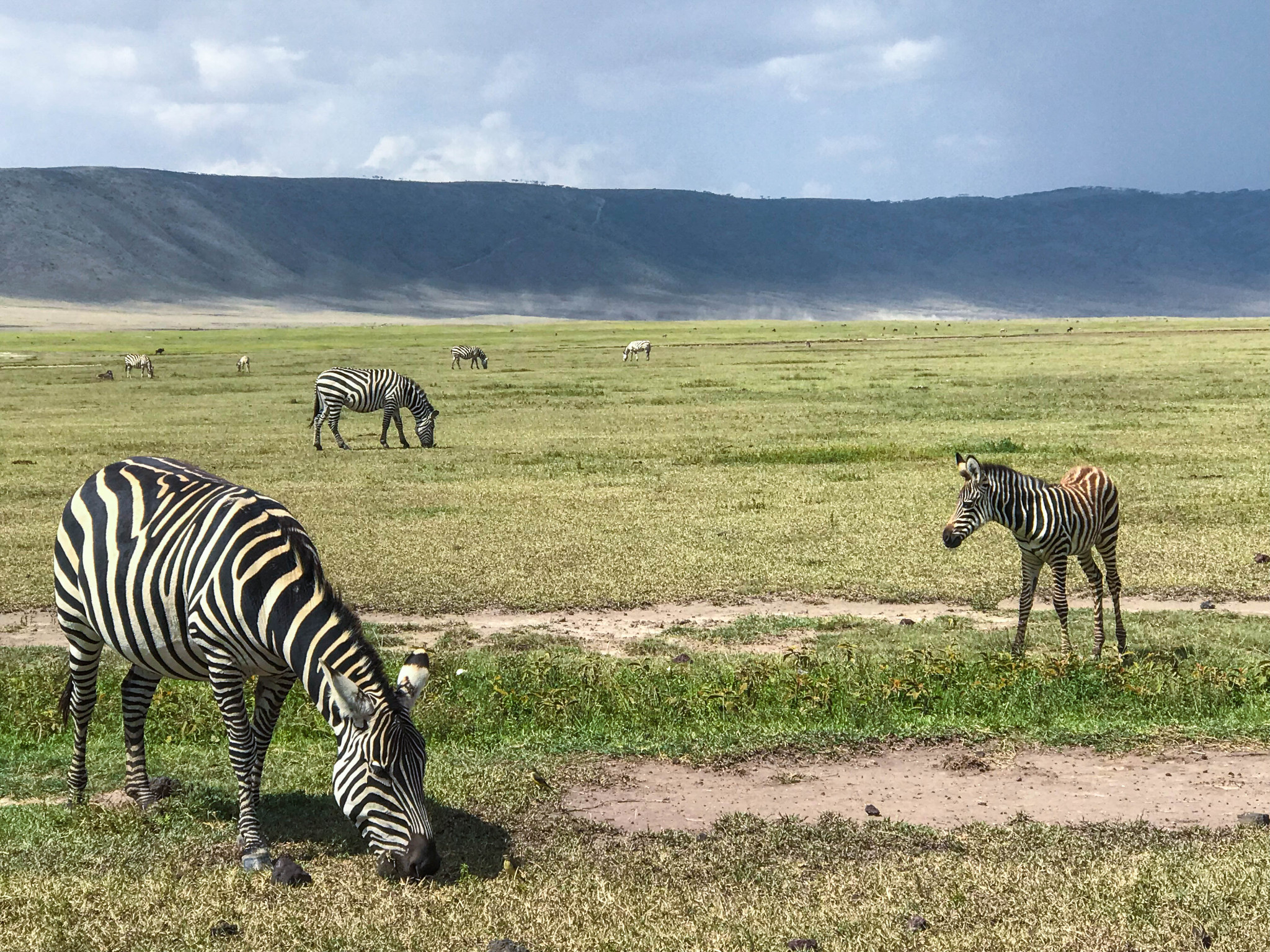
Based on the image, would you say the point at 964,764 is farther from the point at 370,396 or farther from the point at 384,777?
the point at 370,396

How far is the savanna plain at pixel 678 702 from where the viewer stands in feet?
19.7

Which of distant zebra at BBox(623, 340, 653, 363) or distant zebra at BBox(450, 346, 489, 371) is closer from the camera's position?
distant zebra at BBox(450, 346, 489, 371)

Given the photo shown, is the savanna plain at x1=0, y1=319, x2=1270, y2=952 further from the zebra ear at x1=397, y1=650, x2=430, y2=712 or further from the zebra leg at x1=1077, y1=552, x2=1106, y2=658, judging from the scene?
the zebra ear at x1=397, y1=650, x2=430, y2=712

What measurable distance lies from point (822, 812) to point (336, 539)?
10.5m

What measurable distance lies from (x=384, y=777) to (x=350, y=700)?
0.38m

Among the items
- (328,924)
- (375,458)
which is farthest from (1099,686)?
(375,458)

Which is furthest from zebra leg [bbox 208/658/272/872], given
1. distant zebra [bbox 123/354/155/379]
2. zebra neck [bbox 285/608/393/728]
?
distant zebra [bbox 123/354/155/379]

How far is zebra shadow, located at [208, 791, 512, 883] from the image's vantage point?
21.8 ft

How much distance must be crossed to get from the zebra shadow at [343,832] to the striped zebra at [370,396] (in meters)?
21.4

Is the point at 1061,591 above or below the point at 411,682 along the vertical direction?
below

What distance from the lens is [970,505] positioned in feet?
37.5

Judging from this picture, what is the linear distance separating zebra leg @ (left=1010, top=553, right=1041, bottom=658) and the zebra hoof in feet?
21.3

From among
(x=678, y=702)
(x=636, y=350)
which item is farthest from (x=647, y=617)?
(x=636, y=350)

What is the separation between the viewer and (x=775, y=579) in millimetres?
14172
